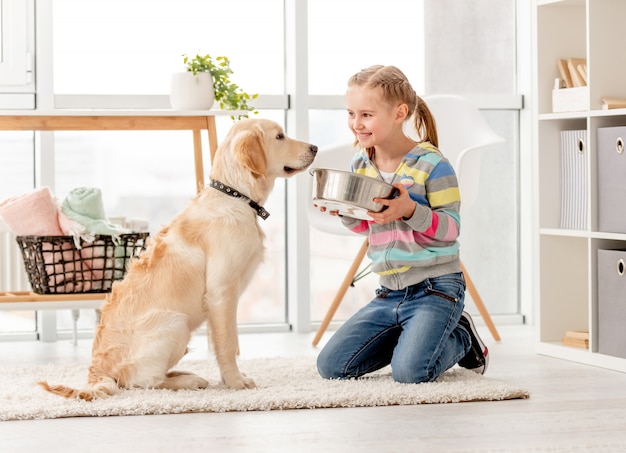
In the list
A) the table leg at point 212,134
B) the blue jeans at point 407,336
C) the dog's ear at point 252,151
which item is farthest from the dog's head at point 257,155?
the table leg at point 212,134

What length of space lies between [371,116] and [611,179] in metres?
0.86

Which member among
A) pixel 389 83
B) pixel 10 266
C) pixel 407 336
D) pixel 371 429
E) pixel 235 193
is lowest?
pixel 371 429

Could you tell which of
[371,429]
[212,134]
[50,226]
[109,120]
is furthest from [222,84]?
[371,429]

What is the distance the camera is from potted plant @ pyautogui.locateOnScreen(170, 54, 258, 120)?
3.55 meters

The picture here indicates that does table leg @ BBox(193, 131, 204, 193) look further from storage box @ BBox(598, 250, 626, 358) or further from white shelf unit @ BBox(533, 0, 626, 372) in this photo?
storage box @ BBox(598, 250, 626, 358)

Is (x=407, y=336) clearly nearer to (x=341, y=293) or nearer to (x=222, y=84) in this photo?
(x=341, y=293)

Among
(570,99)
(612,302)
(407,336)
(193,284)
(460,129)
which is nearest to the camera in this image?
(193,284)

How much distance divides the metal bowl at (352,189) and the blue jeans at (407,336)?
357mm

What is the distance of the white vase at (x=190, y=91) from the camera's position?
3.55 metres

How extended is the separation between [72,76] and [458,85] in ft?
5.64

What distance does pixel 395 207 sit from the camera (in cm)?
246

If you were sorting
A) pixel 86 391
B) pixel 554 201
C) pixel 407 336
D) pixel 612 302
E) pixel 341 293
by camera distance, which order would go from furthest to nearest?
pixel 341 293 → pixel 554 201 → pixel 612 302 → pixel 407 336 → pixel 86 391

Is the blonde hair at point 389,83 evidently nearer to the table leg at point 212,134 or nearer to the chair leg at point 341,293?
the table leg at point 212,134

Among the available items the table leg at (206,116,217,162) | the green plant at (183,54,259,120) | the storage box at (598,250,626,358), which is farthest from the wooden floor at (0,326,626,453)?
the green plant at (183,54,259,120)
